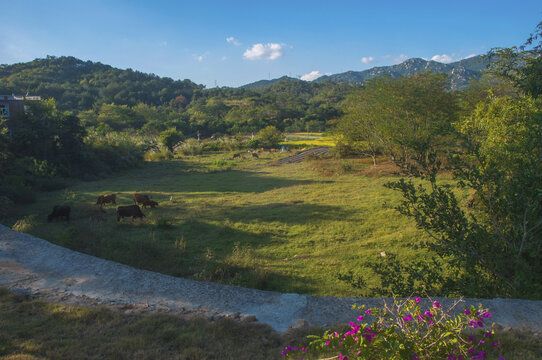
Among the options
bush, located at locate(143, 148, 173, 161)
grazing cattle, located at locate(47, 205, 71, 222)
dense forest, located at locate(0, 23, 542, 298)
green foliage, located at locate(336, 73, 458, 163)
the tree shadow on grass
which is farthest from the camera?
bush, located at locate(143, 148, 173, 161)

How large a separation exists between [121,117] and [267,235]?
60.2m

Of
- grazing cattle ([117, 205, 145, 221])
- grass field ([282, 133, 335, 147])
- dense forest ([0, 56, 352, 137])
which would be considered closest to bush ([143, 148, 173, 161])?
dense forest ([0, 56, 352, 137])

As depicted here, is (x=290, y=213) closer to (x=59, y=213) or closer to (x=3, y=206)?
(x=59, y=213)

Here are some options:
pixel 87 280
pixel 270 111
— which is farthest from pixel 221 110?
pixel 87 280

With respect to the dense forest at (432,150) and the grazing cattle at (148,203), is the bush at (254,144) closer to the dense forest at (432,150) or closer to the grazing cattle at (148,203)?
the dense forest at (432,150)

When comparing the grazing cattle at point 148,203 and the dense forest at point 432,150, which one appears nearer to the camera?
the dense forest at point 432,150

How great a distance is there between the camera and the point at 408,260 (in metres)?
8.16

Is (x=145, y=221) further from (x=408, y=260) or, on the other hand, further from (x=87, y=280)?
(x=408, y=260)

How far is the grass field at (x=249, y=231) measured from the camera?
7504mm

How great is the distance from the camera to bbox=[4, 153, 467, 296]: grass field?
750 cm

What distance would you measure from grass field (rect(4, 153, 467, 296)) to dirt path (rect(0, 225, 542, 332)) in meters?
1.90

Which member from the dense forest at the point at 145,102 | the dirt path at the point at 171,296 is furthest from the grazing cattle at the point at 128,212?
the dense forest at the point at 145,102

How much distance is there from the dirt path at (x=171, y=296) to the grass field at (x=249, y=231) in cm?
190

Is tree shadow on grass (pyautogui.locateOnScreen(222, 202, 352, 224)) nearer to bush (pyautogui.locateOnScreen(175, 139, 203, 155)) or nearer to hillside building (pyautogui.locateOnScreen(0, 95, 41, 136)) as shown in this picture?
hillside building (pyautogui.locateOnScreen(0, 95, 41, 136))
